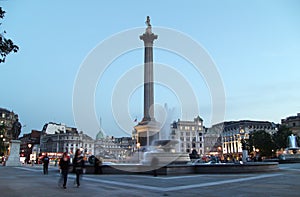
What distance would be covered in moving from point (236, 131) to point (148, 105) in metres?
84.7

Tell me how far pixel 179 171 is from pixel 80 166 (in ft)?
32.4

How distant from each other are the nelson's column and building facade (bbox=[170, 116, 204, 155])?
69244 millimetres

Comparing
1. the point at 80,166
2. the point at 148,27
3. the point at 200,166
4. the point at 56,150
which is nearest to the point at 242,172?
the point at 200,166

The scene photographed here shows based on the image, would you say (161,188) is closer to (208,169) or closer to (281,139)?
(208,169)

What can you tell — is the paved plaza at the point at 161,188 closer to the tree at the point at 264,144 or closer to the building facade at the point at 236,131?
the tree at the point at 264,144

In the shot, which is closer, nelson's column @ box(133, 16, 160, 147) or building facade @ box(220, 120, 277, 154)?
nelson's column @ box(133, 16, 160, 147)

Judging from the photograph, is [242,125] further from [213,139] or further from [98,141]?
[98,141]

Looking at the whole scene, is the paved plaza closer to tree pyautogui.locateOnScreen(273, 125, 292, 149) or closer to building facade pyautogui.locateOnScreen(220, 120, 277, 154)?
tree pyautogui.locateOnScreen(273, 125, 292, 149)

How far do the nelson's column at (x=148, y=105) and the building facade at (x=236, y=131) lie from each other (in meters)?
74.7

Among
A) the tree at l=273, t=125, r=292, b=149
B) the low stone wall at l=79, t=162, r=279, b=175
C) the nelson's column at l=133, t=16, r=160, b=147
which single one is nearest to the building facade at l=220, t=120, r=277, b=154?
the tree at l=273, t=125, r=292, b=149

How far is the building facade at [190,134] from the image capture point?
4833 inches

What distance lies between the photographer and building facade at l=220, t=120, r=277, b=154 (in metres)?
123

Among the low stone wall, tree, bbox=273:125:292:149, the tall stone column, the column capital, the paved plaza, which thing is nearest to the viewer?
the paved plaza

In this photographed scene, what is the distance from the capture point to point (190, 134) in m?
124
